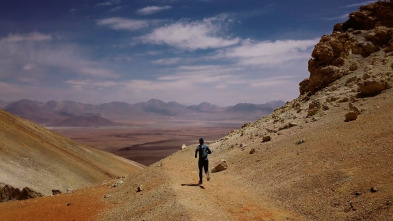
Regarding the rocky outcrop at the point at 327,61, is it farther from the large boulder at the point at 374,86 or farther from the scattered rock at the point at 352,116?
the scattered rock at the point at 352,116

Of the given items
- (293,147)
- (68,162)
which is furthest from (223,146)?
(68,162)

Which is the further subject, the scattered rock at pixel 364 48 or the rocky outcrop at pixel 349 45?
the scattered rock at pixel 364 48

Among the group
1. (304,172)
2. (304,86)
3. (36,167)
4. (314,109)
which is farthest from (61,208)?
(304,86)

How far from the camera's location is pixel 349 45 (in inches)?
923

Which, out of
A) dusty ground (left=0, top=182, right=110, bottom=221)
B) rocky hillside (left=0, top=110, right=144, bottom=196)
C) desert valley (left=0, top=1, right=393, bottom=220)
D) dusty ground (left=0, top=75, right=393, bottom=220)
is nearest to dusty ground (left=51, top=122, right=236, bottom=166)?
rocky hillside (left=0, top=110, right=144, bottom=196)

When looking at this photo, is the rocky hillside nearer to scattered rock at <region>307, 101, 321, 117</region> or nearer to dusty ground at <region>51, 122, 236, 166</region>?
scattered rock at <region>307, 101, 321, 117</region>

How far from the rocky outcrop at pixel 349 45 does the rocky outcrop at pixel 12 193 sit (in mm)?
21061

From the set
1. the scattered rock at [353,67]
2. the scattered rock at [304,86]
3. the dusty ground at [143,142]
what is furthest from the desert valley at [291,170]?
the dusty ground at [143,142]

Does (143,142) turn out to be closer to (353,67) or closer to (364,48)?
(364,48)

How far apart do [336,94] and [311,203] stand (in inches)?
505

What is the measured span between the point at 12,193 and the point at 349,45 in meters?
26.0

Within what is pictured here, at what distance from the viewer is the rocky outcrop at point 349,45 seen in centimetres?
2230

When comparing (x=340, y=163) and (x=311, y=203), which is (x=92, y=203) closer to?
(x=311, y=203)

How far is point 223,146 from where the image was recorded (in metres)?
20.2
